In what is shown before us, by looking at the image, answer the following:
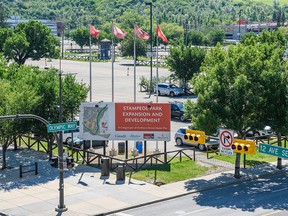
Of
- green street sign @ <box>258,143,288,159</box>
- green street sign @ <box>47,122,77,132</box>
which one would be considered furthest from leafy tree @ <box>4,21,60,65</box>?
green street sign @ <box>258,143,288,159</box>

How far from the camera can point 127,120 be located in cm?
3825

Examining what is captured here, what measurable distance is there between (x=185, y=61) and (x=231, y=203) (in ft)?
141

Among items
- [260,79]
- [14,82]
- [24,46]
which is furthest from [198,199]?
[24,46]

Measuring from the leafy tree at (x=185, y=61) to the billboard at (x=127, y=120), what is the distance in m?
34.4

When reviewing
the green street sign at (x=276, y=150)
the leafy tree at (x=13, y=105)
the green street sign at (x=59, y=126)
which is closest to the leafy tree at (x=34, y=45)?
the leafy tree at (x=13, y=105)

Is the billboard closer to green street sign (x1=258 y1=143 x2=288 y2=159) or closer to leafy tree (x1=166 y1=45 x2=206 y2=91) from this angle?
green street sign (x1=258 y1=143 x2=288 y2=159)

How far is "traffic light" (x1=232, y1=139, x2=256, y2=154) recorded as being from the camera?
2875cm

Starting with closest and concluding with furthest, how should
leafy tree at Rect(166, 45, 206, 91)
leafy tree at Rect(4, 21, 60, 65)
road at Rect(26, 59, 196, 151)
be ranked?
1. road at Rect(26, 59, 196, 151)
2. leafy tree at Rect(166, 45, 206, 91)
3. leafy tree at Rect(4, 21, 60, 65)

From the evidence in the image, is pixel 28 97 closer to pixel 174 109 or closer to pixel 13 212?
pixel 13 212

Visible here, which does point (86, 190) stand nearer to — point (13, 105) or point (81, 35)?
point (13, 105)

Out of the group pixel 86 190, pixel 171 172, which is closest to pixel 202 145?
pixel 171 172

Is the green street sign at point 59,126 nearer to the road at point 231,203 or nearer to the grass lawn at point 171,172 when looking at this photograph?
the road at point 231,203

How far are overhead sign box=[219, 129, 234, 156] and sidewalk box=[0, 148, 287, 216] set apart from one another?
2611 millimetres

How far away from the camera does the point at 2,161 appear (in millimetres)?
38312
